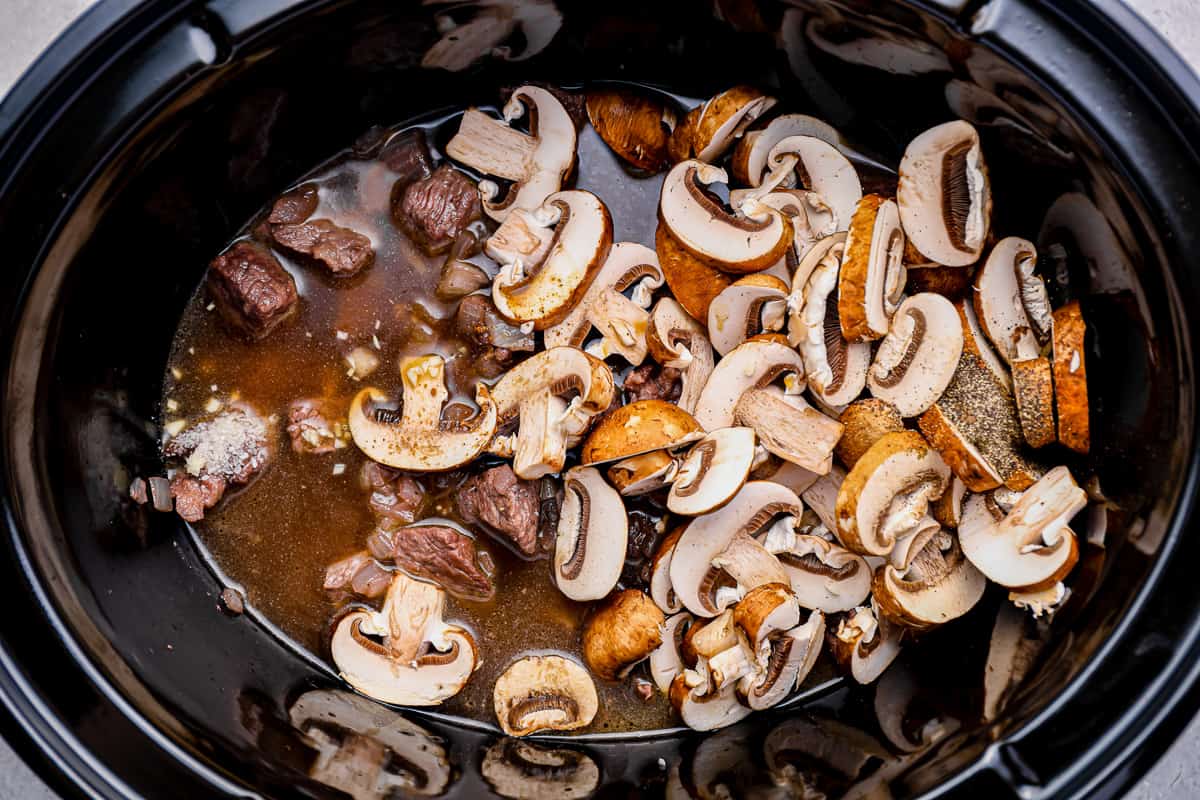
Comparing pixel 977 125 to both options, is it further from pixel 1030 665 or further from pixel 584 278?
pixel 1030 665

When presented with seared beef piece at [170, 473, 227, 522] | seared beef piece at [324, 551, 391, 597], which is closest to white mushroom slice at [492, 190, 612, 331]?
seared beef piece at [324, 551, 391, 597]

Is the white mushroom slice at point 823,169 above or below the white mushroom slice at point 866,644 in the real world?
above

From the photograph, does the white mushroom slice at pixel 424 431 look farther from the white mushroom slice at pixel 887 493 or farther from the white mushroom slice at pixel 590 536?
the white mushroom slice at pixel 887 493

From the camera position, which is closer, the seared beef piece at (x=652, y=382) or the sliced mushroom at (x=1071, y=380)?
the sliced mushroom at (x=1071, y=380)

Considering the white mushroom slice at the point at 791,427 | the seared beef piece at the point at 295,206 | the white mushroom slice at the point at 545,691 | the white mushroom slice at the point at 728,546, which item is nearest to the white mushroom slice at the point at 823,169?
the white mushroom slice at the point at 791,427

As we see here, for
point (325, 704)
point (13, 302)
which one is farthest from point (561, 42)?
point (325, 704)

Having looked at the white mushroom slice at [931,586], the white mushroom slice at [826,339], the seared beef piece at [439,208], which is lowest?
the seared beef piece at [439,208]

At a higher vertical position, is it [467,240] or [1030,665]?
[1030,665]
